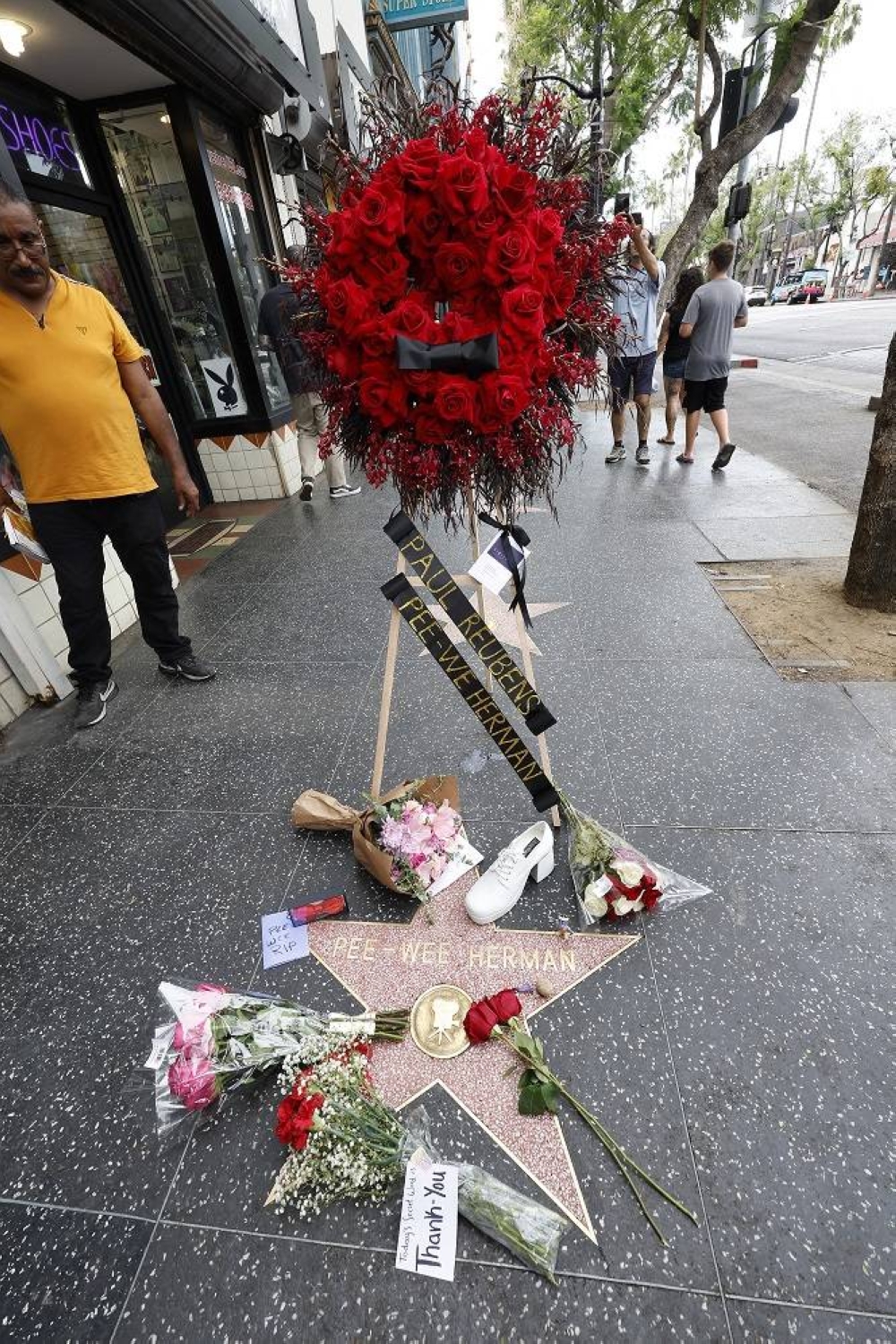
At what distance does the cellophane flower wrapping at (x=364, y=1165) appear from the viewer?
1246mm

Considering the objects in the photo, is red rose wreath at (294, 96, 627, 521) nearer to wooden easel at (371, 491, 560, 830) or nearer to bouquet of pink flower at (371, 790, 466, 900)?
wooden easel at (371, 491, 560, 830)

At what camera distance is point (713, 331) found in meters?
5.22

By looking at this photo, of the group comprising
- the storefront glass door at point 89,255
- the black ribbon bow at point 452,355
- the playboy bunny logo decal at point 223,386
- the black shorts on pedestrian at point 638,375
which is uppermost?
the storefront glass door at point 89,255

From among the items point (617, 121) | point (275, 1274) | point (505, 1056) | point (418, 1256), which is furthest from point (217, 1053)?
point (617, 121)

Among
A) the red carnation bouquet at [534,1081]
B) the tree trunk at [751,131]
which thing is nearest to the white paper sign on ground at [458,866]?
the red carnation bouquet at [534,1081]

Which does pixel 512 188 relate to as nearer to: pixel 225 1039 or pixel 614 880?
pixel 614 880

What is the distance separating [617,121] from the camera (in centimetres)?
1370

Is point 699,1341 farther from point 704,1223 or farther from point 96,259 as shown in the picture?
point 96,259

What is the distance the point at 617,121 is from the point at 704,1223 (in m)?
18.7

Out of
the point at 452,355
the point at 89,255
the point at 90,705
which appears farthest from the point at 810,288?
the point at 90,705

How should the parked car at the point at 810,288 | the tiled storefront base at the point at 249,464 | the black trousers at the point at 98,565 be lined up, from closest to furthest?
the black trousers at the point at 98,565, the tiled storefront base at the point at 249,464, the parked car at the point at 810,288

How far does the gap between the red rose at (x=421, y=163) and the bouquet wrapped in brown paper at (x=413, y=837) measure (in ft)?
5.37

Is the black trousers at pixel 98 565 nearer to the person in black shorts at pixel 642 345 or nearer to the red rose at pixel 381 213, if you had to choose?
the red rose at pixel 381 213

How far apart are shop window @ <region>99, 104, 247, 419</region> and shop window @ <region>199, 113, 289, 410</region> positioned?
0.81 feet
